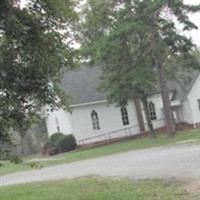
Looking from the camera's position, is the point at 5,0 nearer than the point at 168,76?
Yes

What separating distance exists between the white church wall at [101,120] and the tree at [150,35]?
31.4 feet

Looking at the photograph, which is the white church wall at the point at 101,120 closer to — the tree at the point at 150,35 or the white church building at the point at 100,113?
the white church building at the point at 100,113

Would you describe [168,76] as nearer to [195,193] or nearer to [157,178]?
[157,178]

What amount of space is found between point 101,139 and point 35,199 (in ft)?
113

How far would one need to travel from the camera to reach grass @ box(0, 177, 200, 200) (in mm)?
12938

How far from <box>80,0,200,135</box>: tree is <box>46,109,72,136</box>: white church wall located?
32.4ft

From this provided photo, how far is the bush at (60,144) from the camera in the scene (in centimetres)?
4628

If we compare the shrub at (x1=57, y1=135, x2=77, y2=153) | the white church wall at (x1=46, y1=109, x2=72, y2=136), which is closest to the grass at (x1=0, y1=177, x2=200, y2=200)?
the shrub at (x1=57, y1=135, x2=77, y2=153)

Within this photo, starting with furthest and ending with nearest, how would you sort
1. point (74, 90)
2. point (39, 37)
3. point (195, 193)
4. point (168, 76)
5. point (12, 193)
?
point (74, 90)
point (168, 76)
point (12, 193)
point (195, 193)
point (39, 37)

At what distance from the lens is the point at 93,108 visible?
5041 centimetres

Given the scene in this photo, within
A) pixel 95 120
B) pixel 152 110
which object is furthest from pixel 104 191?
pixel 152 110

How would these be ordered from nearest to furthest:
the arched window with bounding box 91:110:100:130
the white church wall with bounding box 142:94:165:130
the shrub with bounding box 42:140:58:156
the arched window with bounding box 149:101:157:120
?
the shrub with bounding box 42:140:58:156 → the arched window with bounding box 91:110:100:130 → the white church wall with bounding box 142:94:165:130 → the arched window with bounding box 149:101:157:120

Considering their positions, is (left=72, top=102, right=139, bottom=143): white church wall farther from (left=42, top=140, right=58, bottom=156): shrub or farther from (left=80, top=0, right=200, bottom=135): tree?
(left=80, top=0, right=200, bottom=135): tree

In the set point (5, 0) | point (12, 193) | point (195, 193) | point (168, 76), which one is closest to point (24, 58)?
point (5, 0)
